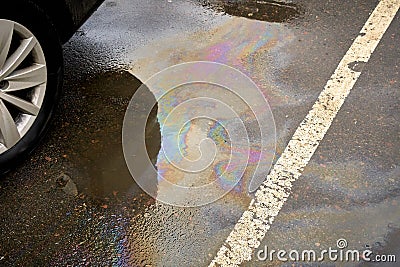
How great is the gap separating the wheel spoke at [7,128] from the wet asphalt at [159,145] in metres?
0.24

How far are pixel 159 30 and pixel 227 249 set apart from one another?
1.97 m

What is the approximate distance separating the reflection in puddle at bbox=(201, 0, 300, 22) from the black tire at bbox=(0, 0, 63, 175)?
5.28ft

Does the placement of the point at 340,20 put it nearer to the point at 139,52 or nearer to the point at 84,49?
the point at 139,52

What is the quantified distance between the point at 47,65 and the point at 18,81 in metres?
0.19

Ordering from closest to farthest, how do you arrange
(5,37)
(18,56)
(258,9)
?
(5,37) < (18,56) < (258,9)

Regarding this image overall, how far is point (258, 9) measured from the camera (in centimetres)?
431

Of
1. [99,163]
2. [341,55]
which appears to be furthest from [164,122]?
[341,55]

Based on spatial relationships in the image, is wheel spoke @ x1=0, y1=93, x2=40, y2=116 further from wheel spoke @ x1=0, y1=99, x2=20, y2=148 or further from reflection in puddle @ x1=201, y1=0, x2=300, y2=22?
reflection in puddle @ x1=201, y1=0, x2=300, y2=22

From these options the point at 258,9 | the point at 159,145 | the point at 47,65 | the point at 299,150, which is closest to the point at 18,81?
the point at 47,65

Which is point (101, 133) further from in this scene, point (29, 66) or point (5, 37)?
point (5, 37)

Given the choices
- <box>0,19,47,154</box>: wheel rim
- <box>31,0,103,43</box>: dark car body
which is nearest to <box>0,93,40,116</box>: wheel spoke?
<box>0,19,47,154</box>: wheel rim

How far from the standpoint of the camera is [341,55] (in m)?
3.85

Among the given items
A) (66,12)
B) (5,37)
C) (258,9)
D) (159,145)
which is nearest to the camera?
(5,37)

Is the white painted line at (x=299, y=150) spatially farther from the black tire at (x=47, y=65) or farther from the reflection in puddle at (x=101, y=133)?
the black tire at (x=47, y=65)
